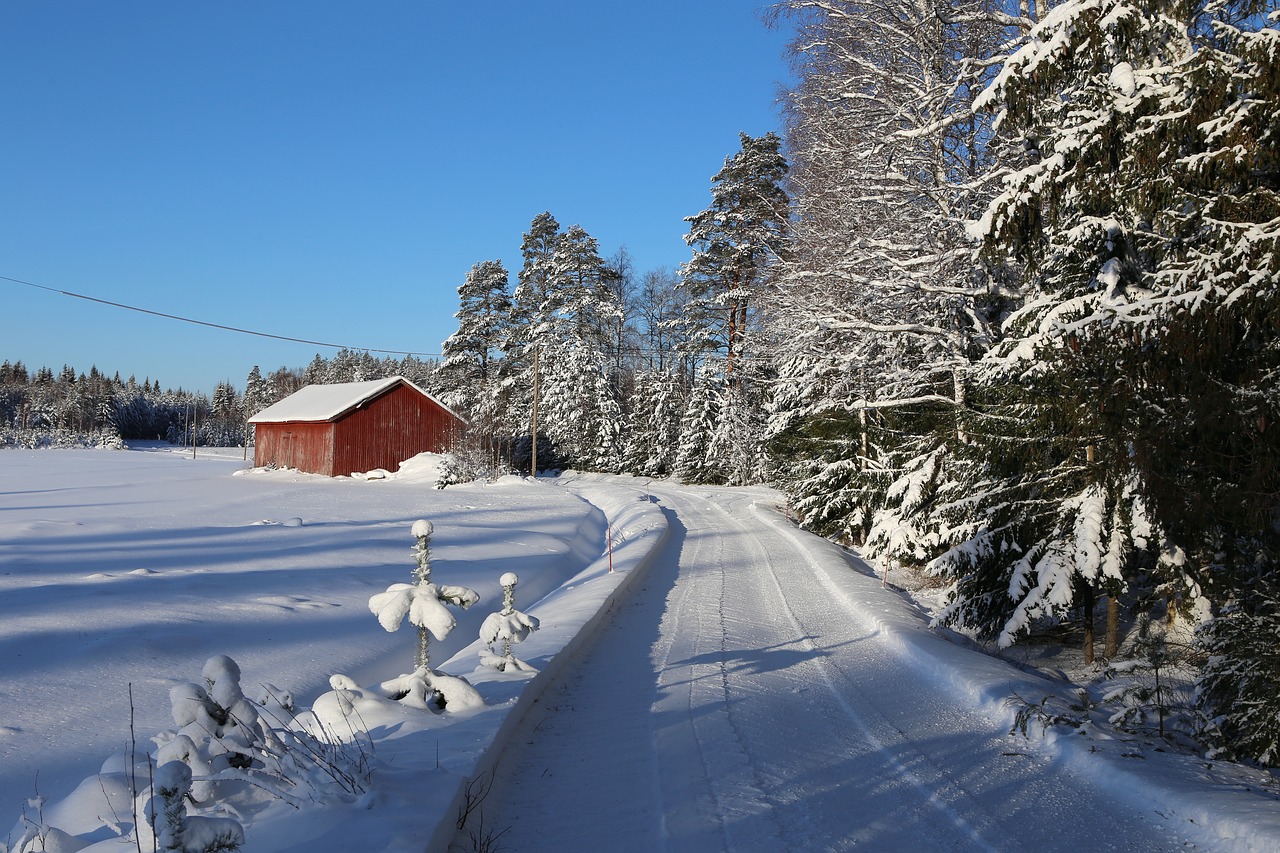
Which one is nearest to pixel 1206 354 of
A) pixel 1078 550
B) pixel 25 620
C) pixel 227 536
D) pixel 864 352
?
pixel 1078 550

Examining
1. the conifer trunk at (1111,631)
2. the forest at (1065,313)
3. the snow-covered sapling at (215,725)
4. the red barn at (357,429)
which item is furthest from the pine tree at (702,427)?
the snow-covered sapling at (215,725)

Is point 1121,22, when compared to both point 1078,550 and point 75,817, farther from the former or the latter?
point 75,817

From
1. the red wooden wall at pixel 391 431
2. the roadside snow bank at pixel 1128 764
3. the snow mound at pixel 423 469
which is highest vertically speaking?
the red wooden wall at pixel 391 431

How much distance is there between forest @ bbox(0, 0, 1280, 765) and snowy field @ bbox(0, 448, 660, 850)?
5395mm

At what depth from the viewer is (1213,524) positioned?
700cm

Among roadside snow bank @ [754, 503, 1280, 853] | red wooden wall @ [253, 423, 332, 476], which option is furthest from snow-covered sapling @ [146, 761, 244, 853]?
red wooden wall @ [253, 423, 332, 476]

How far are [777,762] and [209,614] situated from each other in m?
6.98

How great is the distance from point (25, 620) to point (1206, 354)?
1143 centimetres

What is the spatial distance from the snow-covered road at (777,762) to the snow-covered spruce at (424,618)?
0.61 m

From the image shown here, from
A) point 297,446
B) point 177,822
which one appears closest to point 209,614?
point 177,822

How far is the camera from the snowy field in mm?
5227

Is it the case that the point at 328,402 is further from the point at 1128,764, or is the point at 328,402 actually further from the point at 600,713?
the point at 1128,764

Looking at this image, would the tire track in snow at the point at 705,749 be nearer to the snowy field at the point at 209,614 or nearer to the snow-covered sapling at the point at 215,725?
the snowy field at the point at 209,614

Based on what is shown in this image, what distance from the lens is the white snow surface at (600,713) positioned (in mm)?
4270
